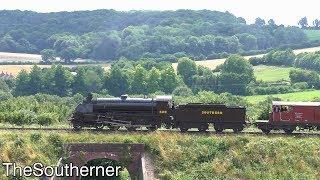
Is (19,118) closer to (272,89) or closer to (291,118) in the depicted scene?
(291,118)

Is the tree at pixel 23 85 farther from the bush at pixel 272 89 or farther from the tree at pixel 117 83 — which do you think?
the bush at pixel 272 89

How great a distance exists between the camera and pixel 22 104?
56.8 metres

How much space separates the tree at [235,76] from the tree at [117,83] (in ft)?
65.5

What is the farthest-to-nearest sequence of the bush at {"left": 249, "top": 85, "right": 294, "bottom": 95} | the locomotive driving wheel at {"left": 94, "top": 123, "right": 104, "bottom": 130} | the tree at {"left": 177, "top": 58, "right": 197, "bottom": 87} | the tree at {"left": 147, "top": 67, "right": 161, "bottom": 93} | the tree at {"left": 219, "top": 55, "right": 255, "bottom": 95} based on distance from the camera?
the tree at {"left": 177, "top": 58, "right": 197, "bottom": 87} → the tree at {"left": 219, "top": 55, "right": 255, "bottom": 95} → the tree at {"left": 147, "top": 67, "right": 161, "bottom": 93} → the bush at {"left": 249, "top": 85, "right": 294, "bottom": 95} → the locomotive driving wheel at {"left": 94, "top": 123, "right": 104, "bottom": 130}

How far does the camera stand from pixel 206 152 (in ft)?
119

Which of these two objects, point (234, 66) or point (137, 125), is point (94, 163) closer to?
point (137, 125)

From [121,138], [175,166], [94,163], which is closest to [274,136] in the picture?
[175,166]

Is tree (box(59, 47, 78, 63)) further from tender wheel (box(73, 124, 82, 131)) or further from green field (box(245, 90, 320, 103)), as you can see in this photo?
tender wheel (box(73, 124, 82, 131))

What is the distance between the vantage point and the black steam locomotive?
41.4 m

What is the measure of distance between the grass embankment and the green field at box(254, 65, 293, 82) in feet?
264

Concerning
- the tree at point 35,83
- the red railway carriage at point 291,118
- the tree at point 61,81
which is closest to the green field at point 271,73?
the tree at point 61,81

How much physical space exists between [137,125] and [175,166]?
7.20 metres

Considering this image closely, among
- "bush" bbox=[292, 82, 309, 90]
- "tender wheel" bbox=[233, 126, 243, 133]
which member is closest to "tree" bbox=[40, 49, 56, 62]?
"bush" bbox=[292, 82, 309, 90]

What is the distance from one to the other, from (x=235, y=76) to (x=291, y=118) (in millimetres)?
74783
